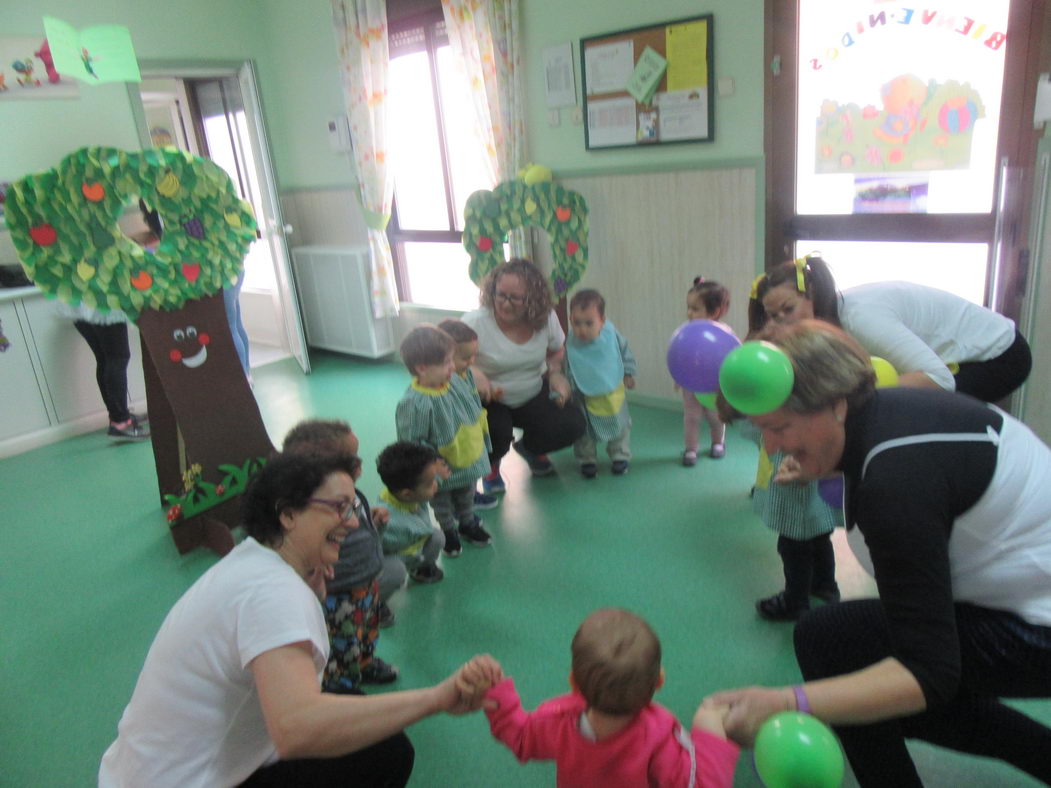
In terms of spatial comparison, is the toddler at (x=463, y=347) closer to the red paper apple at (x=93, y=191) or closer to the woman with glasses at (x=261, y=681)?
the red paper apple at (x=93, y=191)

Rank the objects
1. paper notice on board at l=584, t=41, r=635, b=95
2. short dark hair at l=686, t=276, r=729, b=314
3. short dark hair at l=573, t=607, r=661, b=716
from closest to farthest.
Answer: short dark hair at l=573, t=607, r=661, b=716 < short dark hair at l=686, t=276, r=729, b=314 < paper notice on board at l=584, t=41, r=635, b=95

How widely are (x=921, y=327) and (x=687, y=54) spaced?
1914 millimetres

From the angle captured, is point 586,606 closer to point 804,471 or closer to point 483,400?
point 483,400

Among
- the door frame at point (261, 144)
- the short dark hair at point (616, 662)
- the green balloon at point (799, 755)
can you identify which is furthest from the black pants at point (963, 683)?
the door frame at point (261, 144)

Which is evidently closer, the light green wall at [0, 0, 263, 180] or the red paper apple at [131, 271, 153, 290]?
the red paper apple at [131, 271, 153, 290]

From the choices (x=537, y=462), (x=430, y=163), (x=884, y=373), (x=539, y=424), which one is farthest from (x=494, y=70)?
(x=884, y=373)

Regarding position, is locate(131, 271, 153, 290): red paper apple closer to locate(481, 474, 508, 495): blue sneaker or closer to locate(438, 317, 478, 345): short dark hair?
locate(438, 317, 478, 345): short dark hair

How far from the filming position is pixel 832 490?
1.88 m

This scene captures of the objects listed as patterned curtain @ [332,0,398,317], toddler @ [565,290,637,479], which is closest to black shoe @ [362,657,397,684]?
toddler @ [565,290,637,479]

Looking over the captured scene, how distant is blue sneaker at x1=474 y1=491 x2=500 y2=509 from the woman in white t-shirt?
95mm

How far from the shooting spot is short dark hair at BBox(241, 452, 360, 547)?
1.31 m

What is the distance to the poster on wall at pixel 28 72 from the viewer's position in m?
4.36

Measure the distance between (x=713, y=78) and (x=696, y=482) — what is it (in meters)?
1.90

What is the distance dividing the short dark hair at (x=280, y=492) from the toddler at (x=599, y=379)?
6.47ft
